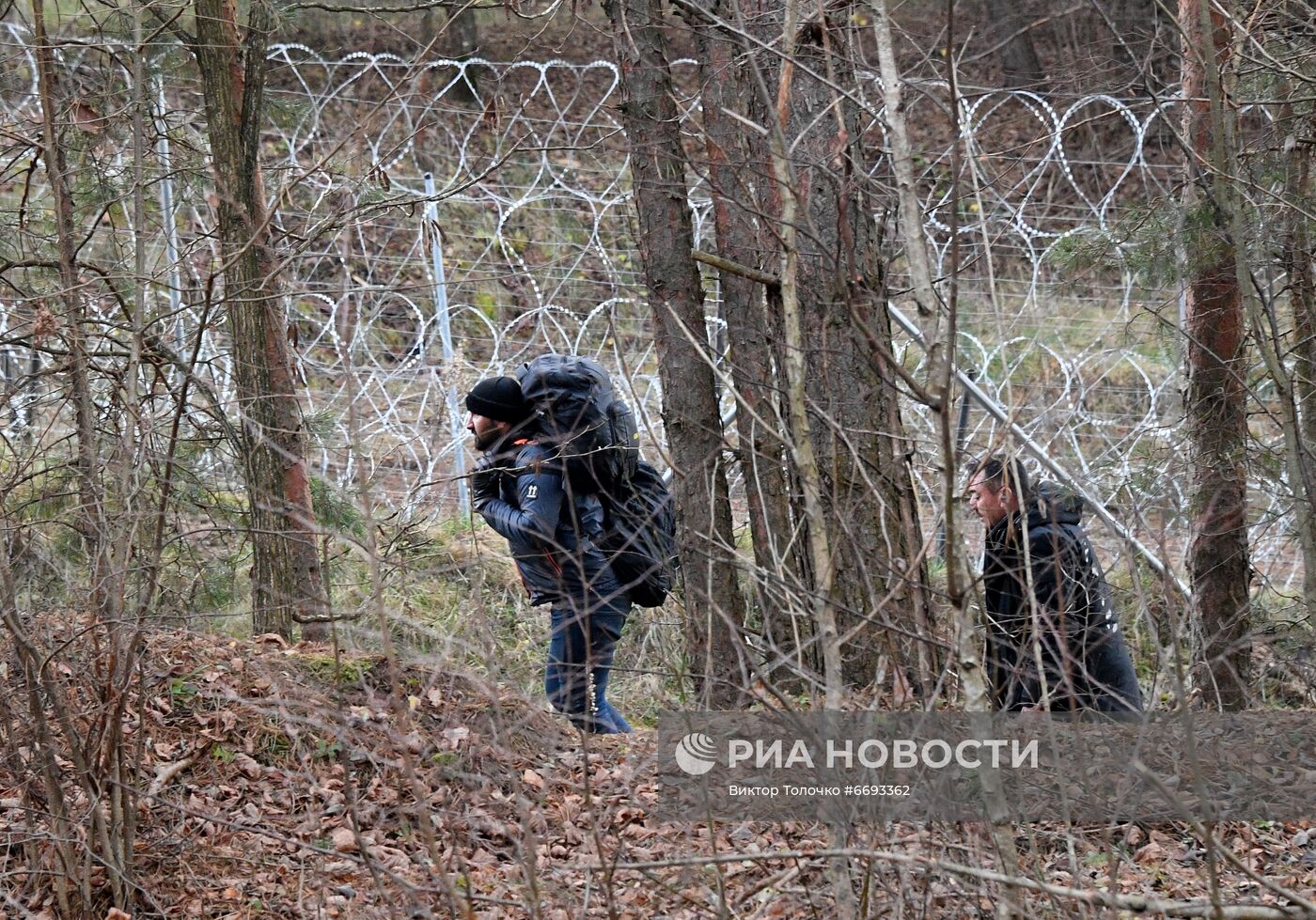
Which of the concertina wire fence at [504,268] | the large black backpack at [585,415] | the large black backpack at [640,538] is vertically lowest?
the large black backpack at [640,538]

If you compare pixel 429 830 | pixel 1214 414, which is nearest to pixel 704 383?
pixel 1214 414

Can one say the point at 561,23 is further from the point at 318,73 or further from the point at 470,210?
the point at 470,210

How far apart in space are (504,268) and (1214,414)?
7.71 metres

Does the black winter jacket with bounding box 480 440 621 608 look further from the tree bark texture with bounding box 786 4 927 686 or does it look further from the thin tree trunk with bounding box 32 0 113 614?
the thin tree trunk with bounding box 32 0 113 614

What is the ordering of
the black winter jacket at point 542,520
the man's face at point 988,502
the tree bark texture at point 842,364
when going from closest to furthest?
the tree bark texture at point 842,364 < the man's face at point 988,502 < the black winter jacket at point 542,520

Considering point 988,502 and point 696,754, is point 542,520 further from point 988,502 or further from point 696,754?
point 988,502

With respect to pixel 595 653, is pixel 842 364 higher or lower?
higher

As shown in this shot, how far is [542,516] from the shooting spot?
14.6 feet

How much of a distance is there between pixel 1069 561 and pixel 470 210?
8.98 meters

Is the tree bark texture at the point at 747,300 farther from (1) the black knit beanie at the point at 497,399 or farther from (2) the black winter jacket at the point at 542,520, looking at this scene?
(1) the black knit beanie at the point at 497,399

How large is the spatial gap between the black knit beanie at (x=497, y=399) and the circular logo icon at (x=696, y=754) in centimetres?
148

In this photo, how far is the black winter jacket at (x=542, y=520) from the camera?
4.49 metres

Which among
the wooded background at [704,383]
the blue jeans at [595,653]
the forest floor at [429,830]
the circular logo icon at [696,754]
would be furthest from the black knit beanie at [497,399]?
the circular logo icon at [696,754]

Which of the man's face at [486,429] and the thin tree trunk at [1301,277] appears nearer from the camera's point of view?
the thin tree trunk at [1301,277]
